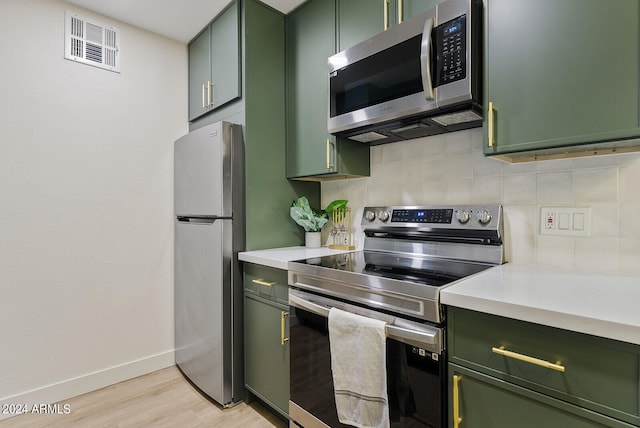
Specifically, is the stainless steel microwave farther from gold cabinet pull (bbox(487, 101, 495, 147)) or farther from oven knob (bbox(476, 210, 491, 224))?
oven knob (bbox(476, 210, 491, 224))

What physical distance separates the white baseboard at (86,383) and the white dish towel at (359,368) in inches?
65.5

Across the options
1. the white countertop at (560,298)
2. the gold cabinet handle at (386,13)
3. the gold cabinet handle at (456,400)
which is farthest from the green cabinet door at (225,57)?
the gold cabinet handle at (456,400)

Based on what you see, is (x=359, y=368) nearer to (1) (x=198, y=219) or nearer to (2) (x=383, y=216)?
(2) (x=383, y=216)

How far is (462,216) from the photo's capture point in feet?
5.10

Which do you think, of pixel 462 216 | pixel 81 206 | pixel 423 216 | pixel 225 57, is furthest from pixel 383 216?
pixel 81 206

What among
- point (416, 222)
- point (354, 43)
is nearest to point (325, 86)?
point (354, 43)

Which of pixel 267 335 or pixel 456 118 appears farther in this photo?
pixel 267 335

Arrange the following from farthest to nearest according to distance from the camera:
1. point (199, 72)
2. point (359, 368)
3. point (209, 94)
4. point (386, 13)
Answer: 1. point (199, 72)
2. point (209, 94)
3. point (386, 13)
4. point (359, 368)

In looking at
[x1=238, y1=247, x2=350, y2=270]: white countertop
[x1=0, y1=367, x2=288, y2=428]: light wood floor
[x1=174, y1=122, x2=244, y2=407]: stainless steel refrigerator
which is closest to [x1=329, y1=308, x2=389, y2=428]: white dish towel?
[x1=238, y1=247, x2=350, y2=270]: white countertop

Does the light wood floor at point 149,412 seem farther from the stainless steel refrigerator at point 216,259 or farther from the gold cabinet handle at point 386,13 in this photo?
the gold cabinet handle at point 386,13

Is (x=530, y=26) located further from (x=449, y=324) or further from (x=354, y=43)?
(x=449, y=324)

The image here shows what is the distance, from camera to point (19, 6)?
1864 mm

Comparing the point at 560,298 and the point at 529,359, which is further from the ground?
the point at 560,298

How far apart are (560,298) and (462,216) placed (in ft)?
2.27
